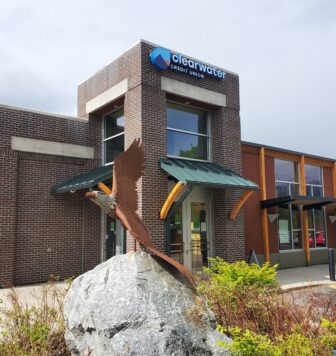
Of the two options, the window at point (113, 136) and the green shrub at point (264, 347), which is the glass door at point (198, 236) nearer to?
the window at point (113, 136)

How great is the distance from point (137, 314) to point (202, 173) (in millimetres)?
8030

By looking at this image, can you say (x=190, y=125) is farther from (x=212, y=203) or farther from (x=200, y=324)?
(x=200, y=324)

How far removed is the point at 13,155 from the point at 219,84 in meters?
7.37

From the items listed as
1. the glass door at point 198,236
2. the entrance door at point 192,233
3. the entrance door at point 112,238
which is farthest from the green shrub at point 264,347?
the entrance door at point 112,238

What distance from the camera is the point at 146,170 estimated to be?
11.6 metres

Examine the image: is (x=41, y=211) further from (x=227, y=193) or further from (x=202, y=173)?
(x=227, y=193)

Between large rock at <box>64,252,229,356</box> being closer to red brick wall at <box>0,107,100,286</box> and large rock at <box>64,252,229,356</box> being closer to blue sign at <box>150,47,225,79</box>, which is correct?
red brick wall at <box>0,107,100,286</box>

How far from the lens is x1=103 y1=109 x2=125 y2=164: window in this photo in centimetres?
1380

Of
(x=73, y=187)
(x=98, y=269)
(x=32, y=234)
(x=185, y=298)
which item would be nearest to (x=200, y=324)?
(x=185, y=298)

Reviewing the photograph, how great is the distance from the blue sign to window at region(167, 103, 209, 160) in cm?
123

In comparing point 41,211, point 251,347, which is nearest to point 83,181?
point 41,211

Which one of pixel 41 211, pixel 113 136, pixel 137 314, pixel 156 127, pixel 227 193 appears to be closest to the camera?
pixel 137 314

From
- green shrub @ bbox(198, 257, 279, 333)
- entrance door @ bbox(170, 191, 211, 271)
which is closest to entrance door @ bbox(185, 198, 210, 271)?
entrance door @ bbox(170, 191, 211, 271)

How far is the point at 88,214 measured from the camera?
13625 mm
